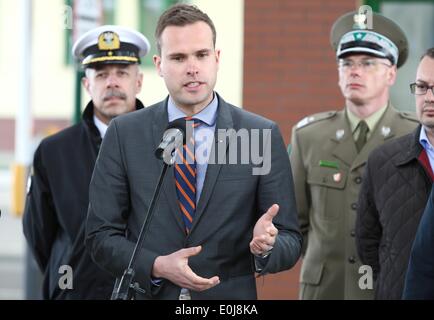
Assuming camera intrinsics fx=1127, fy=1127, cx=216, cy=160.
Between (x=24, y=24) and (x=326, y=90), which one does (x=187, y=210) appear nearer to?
(x=326, y=90)

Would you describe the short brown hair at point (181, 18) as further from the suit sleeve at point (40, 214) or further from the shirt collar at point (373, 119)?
the shirt collar at point (373, 119)

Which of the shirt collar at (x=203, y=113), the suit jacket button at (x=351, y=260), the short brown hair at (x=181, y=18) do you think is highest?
the short brown hair at (x=181, y=18)

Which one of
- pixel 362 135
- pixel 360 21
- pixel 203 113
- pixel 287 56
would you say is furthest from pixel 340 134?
pixel 287 56

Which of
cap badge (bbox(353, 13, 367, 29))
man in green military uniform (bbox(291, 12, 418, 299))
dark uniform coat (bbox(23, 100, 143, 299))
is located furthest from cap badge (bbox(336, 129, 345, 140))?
dark uniform coat (bbox(23, 100, 143, 299))

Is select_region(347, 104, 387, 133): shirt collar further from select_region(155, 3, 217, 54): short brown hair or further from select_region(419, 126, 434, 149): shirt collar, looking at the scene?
select_region(155, 3, 217, 54): short brown hair

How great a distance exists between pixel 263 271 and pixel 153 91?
1223 cm

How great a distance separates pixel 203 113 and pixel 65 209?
4.34 ft

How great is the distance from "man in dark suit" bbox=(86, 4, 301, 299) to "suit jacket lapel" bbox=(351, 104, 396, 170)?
1.53 metres

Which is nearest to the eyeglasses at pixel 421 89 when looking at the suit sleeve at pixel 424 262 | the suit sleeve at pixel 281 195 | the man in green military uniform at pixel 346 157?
the man in green military uniform at pixel 346 157

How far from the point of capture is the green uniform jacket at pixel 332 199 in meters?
5.62

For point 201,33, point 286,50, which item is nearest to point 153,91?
point 286,50

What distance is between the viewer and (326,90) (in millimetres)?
8172

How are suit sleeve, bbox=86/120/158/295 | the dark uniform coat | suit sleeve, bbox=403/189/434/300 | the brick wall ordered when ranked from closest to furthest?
suit sleeve, bbox=403/189/434/300 → suit sleeve, bbox=86/120/158/295 → the dark uniform coat → the brick wall

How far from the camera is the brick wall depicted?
323 inches
